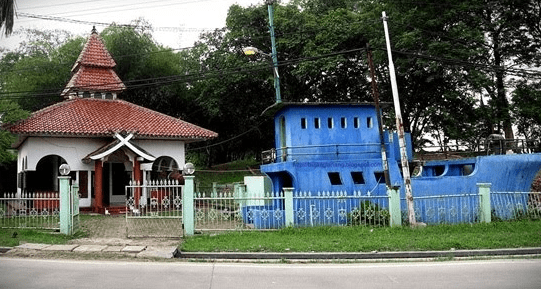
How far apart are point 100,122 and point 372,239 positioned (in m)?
15.8

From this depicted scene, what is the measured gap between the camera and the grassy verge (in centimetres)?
1031

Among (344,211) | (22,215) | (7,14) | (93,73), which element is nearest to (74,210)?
(22,215)

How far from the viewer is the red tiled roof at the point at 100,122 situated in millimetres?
19833

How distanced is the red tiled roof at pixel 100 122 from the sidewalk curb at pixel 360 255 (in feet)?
38.9

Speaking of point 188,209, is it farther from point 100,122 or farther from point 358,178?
point 100,122

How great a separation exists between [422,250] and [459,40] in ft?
62.7

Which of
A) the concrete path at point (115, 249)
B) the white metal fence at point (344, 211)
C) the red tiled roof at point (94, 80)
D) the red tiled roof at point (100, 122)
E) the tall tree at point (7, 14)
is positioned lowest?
the concrete path at point (115, 249)

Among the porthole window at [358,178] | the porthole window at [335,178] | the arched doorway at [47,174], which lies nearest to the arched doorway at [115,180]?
the arched doorway at [47,174]

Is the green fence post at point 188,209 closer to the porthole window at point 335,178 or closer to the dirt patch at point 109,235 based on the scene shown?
the dirt patch at point 109,235

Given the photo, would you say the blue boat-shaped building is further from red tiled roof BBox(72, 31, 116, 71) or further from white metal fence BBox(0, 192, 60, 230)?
red tiled roof BBox(72, 31, 116, 71)

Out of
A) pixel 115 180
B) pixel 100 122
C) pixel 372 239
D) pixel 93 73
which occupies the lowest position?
pixel 372 239

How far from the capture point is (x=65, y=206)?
41.6 ft

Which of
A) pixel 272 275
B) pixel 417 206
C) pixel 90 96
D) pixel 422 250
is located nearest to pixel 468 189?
pixel 417 206

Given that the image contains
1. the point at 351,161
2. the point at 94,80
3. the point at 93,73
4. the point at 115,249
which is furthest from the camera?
the point at 93,73
